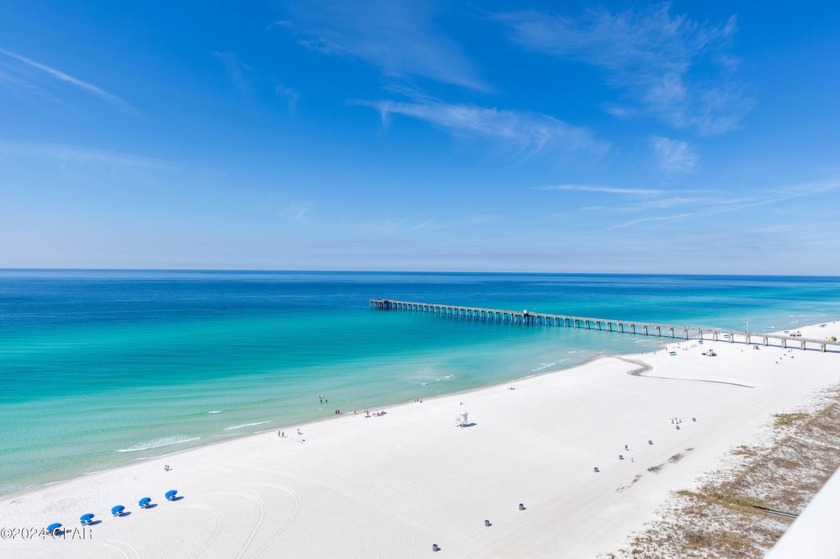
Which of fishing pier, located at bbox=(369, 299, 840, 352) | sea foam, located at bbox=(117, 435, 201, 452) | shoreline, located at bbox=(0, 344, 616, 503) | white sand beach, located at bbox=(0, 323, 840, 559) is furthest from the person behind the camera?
fishing pier, located at bbox=(369, 299, 840, 352)

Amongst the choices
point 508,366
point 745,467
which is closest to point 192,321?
point 508,366

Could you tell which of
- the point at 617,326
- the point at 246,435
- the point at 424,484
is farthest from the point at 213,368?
the point at 617,326

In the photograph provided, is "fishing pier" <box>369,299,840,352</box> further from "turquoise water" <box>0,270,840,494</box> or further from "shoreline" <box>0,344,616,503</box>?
"shoreline" <box>0,344,616,503</box>

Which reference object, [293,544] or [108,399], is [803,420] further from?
[108,399]

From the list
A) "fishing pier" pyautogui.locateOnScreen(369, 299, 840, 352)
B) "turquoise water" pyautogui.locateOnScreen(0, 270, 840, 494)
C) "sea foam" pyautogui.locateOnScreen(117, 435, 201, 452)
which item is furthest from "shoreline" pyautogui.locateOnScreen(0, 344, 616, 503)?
"fishing pier" pyautogui.locateOnScreen(369, 299, 840, 352)

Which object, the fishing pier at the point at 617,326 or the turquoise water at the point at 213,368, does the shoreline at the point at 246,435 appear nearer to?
the turquoise water at the point at 213,368

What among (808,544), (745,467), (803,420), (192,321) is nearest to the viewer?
(808,544)

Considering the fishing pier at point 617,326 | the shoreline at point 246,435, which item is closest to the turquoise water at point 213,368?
the shoreline at point 246,435
